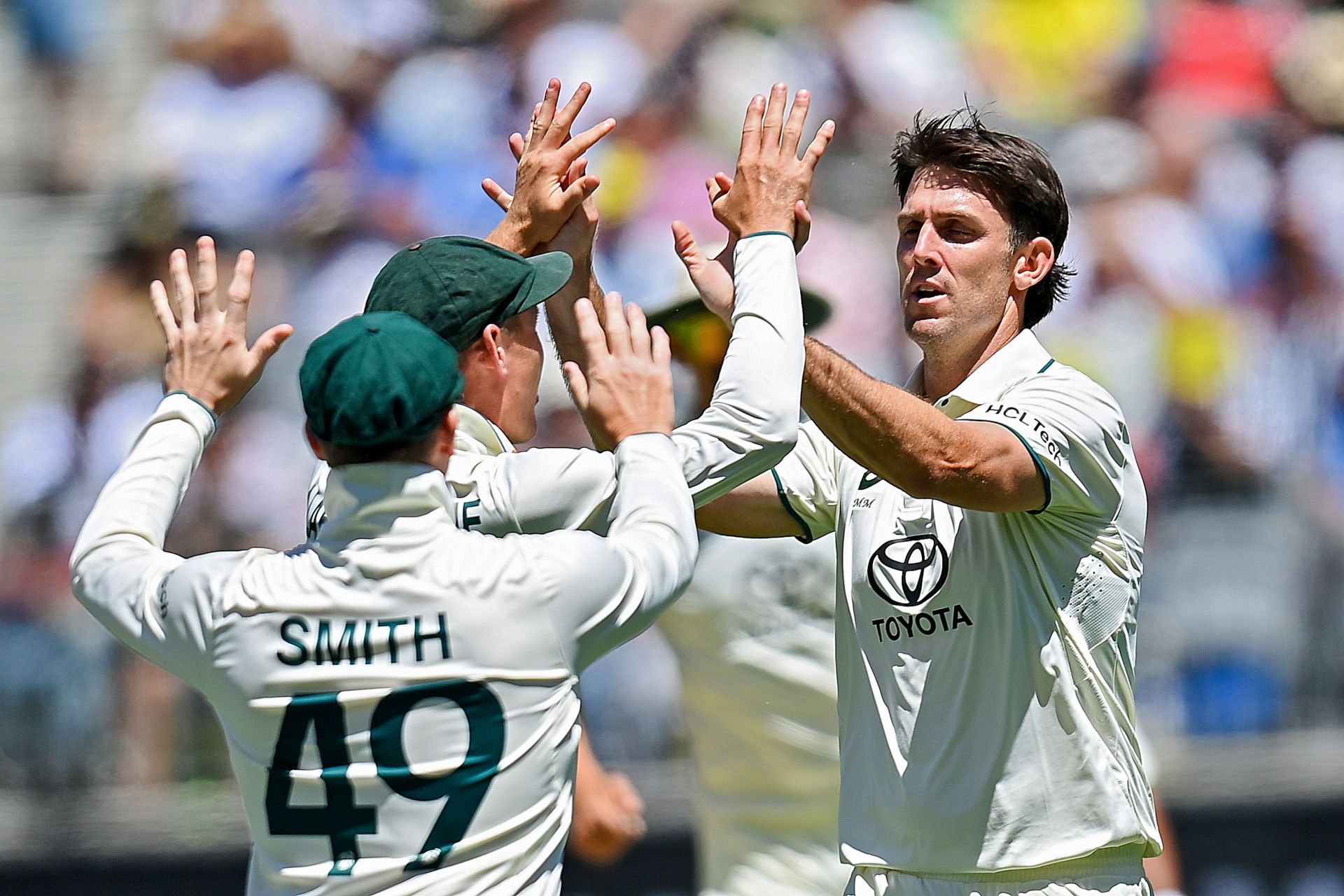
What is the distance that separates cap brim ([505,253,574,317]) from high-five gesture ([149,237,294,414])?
1.31 feet

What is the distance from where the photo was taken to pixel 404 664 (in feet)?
7.12

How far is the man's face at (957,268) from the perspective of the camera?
10.5 ft

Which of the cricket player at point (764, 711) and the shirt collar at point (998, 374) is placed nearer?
the shirt collar at point (998, 374)

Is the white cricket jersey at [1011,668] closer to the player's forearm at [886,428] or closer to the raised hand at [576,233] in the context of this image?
the player's forearm at [886,428]

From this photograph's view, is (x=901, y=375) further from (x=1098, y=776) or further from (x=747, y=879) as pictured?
(x=1098, y=776)

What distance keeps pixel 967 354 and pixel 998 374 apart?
0.14 metres

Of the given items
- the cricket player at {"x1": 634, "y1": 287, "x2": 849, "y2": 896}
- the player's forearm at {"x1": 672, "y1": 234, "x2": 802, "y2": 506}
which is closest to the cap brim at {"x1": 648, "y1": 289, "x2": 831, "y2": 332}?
the cricket player at {"x1": 634, "y1": 287, "x2": 849, "y2": 896}

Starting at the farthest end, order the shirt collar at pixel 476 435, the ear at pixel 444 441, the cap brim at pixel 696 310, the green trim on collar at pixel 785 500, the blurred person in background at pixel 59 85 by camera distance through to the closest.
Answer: the blurred person in background at pixel 59 85
the cap brim at pixel 696 310
the green trim on collar at pixel 785 500
the shirt collar at pixel 476 435
the ear at pixel 444 441

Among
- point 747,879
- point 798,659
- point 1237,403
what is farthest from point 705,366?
point 1237,403

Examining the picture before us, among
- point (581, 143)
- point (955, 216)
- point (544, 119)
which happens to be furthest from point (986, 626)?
point (544, 119)

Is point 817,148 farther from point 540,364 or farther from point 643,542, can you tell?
point 643,542

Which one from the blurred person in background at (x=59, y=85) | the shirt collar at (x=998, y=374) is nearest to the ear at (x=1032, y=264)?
the shirt collar at (x=998, y=374)

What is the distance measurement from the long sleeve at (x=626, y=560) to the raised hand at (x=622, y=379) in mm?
43

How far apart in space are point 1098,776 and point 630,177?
5185 mm
